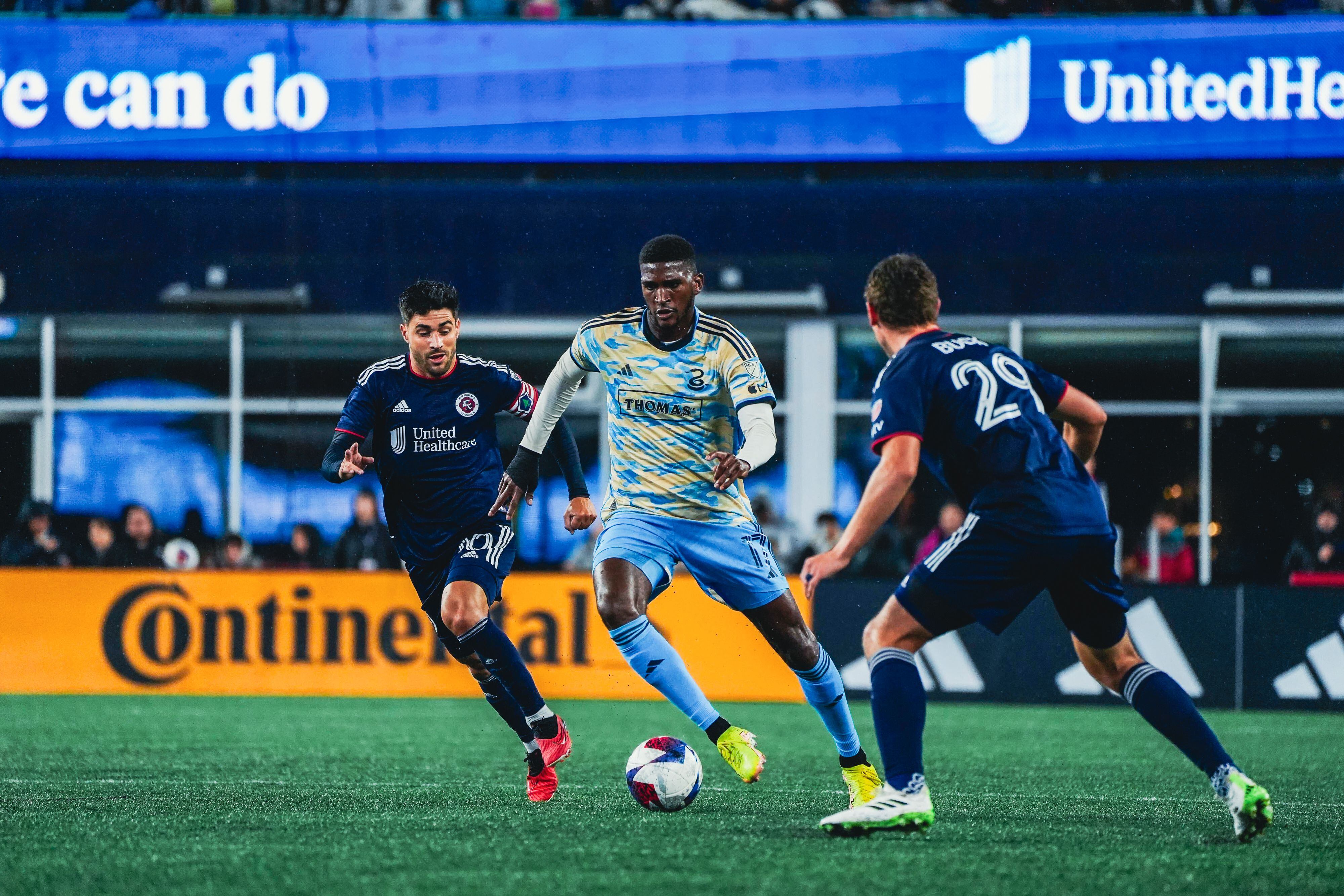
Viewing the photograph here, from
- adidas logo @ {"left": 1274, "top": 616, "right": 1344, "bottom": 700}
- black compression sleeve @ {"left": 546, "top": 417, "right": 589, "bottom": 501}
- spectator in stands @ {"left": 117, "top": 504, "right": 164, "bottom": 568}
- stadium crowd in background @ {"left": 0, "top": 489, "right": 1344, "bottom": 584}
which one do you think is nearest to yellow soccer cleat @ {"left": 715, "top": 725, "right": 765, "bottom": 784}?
black compression sleeve @ {"left": 546, "top": 417, "right": 589, "bottom": 501}

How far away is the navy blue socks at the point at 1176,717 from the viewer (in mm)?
4992

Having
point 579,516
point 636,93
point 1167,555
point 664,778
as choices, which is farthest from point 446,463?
point 636,93

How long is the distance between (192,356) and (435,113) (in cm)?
376

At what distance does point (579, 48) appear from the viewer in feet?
53.1

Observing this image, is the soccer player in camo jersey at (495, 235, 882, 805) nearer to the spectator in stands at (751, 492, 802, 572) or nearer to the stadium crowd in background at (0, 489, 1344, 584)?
the stadium crowd in background at (0, 489, 1344, 584)

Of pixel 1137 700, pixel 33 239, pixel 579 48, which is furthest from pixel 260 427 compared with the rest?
pixel 1137 700

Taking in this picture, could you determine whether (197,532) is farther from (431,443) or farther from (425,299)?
(425,299)

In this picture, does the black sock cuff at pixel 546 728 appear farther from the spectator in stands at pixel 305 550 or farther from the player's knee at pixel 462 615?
the spectator in stands at pixel 305 550

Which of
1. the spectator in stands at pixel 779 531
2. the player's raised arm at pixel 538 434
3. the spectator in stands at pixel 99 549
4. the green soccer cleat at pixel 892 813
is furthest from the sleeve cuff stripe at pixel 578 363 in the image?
the spectator in stands at pixel 779 531

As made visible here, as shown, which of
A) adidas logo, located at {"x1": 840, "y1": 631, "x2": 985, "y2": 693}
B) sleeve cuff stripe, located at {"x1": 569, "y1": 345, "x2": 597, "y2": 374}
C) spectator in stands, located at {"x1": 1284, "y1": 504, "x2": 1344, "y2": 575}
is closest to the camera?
sleeve cuff stripe, located at {"x1": 569, "y1": 345, "x2": 597, "y2": 374}

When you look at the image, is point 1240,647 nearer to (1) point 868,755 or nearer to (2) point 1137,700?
(1) point 868,755

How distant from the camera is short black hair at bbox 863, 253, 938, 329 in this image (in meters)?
5.00

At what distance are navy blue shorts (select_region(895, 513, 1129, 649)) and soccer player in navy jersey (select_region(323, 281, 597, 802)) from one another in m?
1.81

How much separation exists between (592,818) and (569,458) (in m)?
1.73
